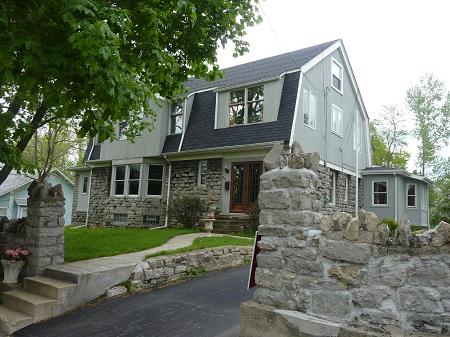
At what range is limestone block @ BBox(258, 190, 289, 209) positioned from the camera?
3798mm

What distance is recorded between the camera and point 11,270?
688 centimetres

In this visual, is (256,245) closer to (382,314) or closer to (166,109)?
(382,314)

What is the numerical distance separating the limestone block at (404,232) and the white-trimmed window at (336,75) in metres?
15.8

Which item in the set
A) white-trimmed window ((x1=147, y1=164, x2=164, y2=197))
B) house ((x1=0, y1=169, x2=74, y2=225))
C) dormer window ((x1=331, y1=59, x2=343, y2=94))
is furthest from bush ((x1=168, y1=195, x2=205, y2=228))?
house ((x1=0, y1=169, x2=74, y2=225))

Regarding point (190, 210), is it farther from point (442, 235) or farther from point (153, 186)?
point (442, 235)

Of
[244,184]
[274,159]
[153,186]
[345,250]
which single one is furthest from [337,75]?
[345,250]

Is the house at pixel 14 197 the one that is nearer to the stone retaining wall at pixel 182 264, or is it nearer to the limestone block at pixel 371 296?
the stone retaining wall at pixel 182 264

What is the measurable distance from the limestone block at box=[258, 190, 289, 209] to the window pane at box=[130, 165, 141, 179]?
15350 millimetres

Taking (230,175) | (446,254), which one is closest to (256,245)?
(446,254)

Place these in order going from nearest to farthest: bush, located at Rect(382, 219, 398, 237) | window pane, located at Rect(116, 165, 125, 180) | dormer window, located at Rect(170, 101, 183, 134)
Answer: bush, located at Rect(382, 219, 398, 237) → dormer window, located at Rect(170, 101, 183, 134) → window pane, located at Rect(116, 165, 125, 180)

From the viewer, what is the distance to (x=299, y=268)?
3.62 metres

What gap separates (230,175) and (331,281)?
12478 millimetres

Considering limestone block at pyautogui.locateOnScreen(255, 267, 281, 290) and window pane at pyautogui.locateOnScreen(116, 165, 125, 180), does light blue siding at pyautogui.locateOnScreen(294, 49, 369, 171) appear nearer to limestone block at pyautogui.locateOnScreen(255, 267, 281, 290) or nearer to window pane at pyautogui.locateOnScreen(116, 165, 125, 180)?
window pane at pyautogui.locateOnScreen(116, 165, 125, 180)

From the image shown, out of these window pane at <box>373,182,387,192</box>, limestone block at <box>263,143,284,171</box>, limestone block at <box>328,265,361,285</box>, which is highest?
window pane at <box>373,182,387,192</box>
